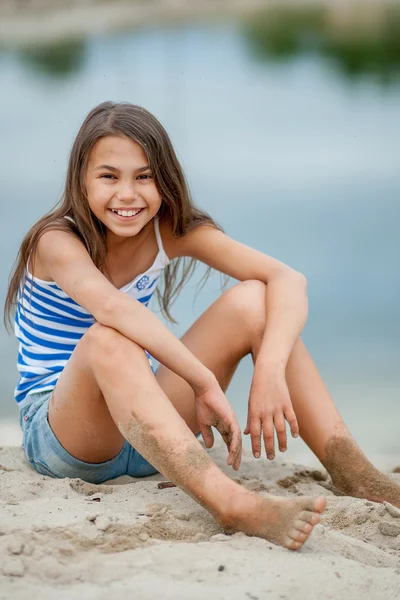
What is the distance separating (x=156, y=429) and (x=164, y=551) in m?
0.32

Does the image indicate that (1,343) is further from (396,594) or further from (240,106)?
(240,106)

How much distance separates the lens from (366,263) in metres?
5.80

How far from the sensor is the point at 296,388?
2.66 metres

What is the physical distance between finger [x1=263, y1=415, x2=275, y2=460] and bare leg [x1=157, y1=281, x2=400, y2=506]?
0.23 m

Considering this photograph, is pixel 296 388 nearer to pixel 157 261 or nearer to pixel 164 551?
pixel 157 261

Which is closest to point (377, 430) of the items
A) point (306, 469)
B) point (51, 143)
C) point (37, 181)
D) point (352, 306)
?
point (306, 469)

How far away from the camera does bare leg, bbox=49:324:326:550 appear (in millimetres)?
2072

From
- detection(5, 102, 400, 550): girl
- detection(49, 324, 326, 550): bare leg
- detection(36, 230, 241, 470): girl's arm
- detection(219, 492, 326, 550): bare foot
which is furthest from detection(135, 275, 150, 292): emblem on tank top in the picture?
detection(219, 492, 326, 550): bare foot

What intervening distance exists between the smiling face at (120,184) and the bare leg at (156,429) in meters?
0.43

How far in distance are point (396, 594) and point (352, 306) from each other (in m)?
3.35

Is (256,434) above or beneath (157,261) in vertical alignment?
beneath

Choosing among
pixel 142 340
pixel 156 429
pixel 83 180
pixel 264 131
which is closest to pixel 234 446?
pixel 156 429

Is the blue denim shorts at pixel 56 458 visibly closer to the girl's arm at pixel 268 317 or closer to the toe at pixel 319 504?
the girl's arm at pixel 268 317

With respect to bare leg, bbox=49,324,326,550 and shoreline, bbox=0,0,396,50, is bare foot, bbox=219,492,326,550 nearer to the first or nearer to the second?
bare leg, bbox=49,324,326,550
